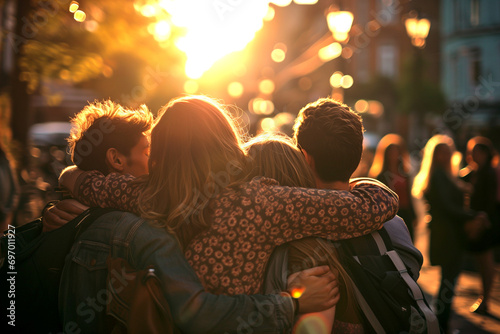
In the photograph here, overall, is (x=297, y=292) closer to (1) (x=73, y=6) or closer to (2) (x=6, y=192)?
(2) (x=6, y=192)

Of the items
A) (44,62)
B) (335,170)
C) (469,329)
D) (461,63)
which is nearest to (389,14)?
(461,63)

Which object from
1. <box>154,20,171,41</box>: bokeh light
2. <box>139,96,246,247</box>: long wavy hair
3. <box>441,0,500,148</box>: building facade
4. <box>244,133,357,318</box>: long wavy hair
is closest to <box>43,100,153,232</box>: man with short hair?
<box>139,96,246,247</box>: long wavy hair

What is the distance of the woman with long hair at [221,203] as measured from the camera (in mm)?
2084

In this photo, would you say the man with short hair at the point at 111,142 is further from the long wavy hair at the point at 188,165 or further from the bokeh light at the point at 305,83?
the bokeh light at the point at 305,83

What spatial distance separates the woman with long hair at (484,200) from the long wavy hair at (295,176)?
14.5 feet

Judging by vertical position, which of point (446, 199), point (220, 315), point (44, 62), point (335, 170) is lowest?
point (446, 199)

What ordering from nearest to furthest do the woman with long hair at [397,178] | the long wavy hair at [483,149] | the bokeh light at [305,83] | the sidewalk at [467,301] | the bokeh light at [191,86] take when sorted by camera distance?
1. the sidewalk at [467,301]
2. the long wavy hair at [483,149]
3. the woman with long hair at [397,178]
4. the bokeh light at [191,86]
5. the bokeh light at [305,83]

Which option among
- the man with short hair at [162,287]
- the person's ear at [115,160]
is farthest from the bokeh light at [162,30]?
the man with short hair at [162,287]

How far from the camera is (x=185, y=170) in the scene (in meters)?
2.16

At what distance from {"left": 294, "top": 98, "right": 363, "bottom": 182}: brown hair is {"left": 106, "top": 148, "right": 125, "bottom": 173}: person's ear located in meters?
0.96

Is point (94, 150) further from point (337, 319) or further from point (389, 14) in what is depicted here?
point (389, 14)

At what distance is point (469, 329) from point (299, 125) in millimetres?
4113

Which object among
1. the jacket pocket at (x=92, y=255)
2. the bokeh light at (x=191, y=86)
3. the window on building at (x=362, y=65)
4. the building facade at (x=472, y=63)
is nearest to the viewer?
the jacket pocket at (x=92, y=255)

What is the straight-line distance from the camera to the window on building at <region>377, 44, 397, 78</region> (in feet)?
147
